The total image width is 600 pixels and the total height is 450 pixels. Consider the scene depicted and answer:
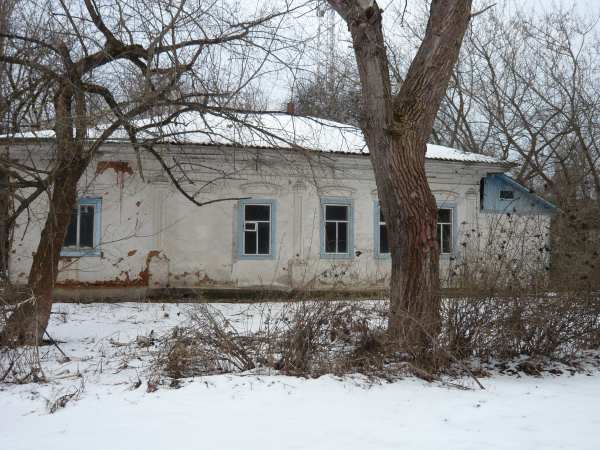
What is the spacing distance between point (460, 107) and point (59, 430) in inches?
951

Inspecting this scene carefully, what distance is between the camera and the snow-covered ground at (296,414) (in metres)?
4.30

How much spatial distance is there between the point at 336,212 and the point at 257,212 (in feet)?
6.42

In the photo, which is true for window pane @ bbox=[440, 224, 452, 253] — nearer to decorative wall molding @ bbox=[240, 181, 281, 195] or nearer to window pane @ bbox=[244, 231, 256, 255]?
decorative wall molding @ bbox=[240, 181, 281, 195]

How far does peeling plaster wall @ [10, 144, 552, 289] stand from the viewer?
14.1 meters

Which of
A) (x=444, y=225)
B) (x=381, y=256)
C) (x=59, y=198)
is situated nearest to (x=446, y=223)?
(x=444, y=225)

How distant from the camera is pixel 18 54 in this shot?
7426 mm

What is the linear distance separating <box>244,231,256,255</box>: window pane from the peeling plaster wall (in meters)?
0.26

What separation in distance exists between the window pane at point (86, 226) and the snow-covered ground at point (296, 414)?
332 inches

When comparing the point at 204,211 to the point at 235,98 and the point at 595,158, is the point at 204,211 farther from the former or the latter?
the point at 595,158

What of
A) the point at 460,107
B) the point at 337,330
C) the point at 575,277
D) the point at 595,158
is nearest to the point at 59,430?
the point at 337,330

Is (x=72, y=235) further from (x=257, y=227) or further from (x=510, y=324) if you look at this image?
(x=510, y=324)

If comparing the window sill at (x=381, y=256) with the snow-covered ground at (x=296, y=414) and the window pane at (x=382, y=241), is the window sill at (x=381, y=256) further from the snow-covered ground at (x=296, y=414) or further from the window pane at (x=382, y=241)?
the snow-covered ground at (x=296, y=414)

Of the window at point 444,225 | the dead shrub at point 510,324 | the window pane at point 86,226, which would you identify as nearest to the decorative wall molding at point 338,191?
the window at point 444,225

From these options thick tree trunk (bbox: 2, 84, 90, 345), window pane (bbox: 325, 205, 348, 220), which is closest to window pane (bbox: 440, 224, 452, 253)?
window pane (bbox: 325, 205, 348, 220)
